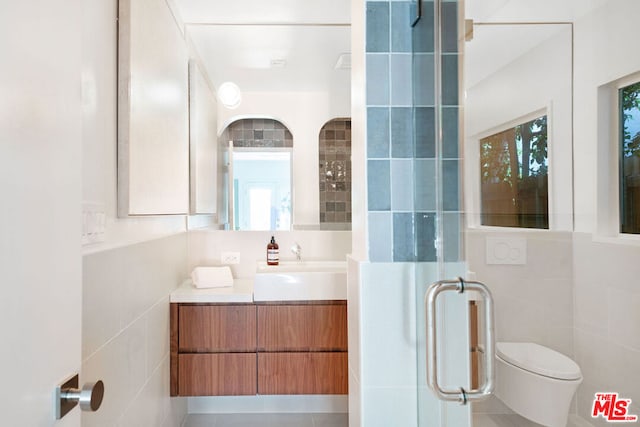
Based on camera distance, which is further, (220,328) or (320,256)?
(320,256)

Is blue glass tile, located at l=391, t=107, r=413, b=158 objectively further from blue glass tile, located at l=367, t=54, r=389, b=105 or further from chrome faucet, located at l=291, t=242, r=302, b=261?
chrome faucet, located at l=291, t=242, r=302, b=261

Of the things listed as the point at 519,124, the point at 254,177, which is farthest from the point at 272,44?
the point at 519,124

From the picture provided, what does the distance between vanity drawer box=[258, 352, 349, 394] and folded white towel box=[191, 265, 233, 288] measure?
0.44 m

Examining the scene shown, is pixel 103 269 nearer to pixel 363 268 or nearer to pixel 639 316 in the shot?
pixel 363 268

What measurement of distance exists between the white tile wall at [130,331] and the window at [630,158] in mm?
1183

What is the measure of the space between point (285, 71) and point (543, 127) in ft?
6.84

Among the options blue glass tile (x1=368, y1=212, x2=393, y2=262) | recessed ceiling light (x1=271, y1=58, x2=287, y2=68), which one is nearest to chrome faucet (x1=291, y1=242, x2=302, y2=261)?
recessed ceiling light (x1=271, y1=58, x2=287, y2=68)

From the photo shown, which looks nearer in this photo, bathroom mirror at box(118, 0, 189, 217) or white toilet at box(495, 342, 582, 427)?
white toilet at box(495, 342, 582, 427)

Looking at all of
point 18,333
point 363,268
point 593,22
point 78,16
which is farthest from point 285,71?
point 18,333

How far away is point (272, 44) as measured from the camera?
8.44 feet

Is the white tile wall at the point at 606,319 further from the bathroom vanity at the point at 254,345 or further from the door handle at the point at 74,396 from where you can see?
the bathroom vanity at the point at 254,345

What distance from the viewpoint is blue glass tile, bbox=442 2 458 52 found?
108 cm

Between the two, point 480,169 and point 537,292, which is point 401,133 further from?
point 537,292

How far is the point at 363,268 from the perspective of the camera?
1.29 meters
